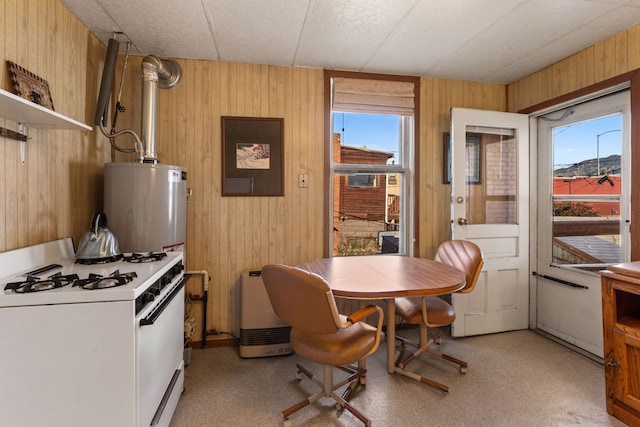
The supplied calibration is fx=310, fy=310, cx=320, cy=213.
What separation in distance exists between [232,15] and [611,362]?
324cm

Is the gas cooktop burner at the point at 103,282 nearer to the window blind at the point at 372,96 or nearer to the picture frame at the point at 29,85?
the picture frame at the point at 29,85

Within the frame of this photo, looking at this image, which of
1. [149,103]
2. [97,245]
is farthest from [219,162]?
[97,245]

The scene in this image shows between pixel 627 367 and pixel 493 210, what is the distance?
5.28ft

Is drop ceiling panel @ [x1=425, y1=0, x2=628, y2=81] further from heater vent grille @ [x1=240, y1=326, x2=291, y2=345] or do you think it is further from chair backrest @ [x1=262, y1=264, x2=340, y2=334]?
heater vent grille @ [x1=240, y1=326, x2=291, y2=345]

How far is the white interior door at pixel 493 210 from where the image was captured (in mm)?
2939

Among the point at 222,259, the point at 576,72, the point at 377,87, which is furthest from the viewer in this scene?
the point at 377,87

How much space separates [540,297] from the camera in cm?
306

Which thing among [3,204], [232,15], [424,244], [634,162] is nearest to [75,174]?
[3,204]

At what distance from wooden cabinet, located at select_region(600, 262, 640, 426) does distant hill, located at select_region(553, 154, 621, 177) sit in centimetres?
101

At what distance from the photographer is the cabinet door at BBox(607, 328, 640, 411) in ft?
5.73

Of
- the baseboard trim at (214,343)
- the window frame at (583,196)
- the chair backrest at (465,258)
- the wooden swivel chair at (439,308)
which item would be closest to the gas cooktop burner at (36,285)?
the baseboard trim at (214,343)

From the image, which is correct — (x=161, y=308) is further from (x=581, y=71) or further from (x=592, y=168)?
(x=581, y=71)

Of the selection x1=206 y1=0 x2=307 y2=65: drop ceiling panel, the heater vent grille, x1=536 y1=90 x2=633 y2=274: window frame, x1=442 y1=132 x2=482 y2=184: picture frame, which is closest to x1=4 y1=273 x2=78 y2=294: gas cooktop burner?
the heater vent grille

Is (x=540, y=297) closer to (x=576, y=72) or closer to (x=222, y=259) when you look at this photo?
(x=576, y=72)
